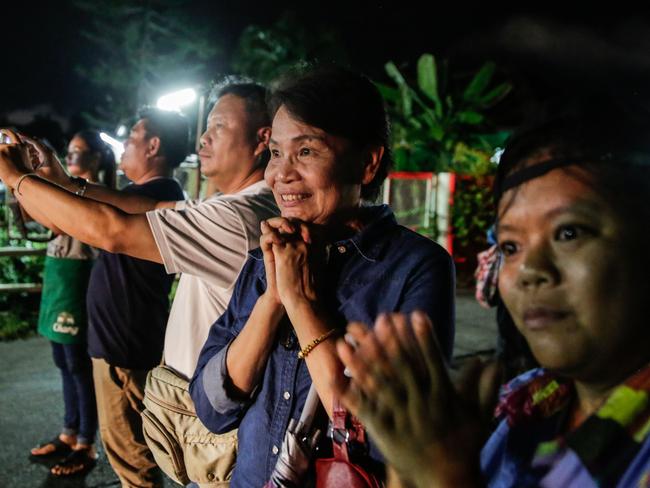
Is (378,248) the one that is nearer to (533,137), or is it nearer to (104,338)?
(533,137)

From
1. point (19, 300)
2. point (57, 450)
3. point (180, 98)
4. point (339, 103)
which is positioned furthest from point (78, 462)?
point (19, 300)

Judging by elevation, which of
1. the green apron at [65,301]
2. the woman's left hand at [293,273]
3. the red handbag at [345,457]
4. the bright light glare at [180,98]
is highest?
the bright light glare at [180,98]

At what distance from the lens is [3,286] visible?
6660mm

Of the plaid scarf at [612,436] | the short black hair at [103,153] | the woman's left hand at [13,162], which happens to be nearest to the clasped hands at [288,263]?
the plaid scarf at [612,436]

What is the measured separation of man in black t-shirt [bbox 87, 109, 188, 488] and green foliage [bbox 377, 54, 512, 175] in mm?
9386

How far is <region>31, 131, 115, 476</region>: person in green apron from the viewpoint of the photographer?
12.2 feet

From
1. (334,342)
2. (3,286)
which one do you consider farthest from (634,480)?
(3,286)

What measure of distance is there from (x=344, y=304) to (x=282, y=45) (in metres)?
21.9

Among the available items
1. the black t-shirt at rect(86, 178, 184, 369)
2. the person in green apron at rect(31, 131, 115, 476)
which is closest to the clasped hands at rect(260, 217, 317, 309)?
the black t-shirt at rect(86, 178, 184, 369)

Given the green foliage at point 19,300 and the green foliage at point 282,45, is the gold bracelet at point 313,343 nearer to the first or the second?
the green foliage at point 19,300

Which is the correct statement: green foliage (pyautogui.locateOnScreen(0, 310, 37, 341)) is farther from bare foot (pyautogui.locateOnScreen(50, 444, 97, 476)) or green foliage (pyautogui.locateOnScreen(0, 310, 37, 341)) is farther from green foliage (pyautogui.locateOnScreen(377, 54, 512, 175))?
green foliage (pyautogui.locateOnScreen(377, 54, 512, 175))

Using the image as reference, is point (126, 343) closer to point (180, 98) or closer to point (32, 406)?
point (32, 406)

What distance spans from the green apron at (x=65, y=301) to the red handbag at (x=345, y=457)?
Answer: 296 centimetres

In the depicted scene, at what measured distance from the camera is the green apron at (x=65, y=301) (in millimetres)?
3738
